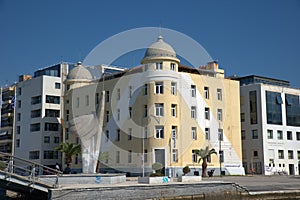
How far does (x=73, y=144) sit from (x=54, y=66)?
77.5ft

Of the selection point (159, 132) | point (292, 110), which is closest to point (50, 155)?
point (159, 132)

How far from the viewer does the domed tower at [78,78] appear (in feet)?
217

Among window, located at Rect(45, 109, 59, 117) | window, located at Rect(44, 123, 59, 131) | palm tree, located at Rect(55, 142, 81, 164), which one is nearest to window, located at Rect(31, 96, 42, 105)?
window, located at Rect(45, 109, 59, 117)

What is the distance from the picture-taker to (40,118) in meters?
72.2

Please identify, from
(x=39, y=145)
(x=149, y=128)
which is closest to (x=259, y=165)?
(x=149, y=128)

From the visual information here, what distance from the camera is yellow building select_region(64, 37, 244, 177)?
5272cm

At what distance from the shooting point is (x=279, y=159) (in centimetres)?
6575

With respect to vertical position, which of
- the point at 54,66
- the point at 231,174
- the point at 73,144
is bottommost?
the point at 231,174

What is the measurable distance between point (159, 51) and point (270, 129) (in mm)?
21691

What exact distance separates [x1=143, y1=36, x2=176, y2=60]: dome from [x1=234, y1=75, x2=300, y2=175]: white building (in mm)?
16456

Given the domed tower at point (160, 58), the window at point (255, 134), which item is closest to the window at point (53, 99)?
the domed tower at point (160, 58)

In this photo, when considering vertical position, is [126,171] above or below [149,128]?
below

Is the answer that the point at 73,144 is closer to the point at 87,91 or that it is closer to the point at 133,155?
the point at 87,91

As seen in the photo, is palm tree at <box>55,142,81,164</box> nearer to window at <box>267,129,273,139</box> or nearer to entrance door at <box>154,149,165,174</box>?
entrance door at <box>154,149,165,174</box>
